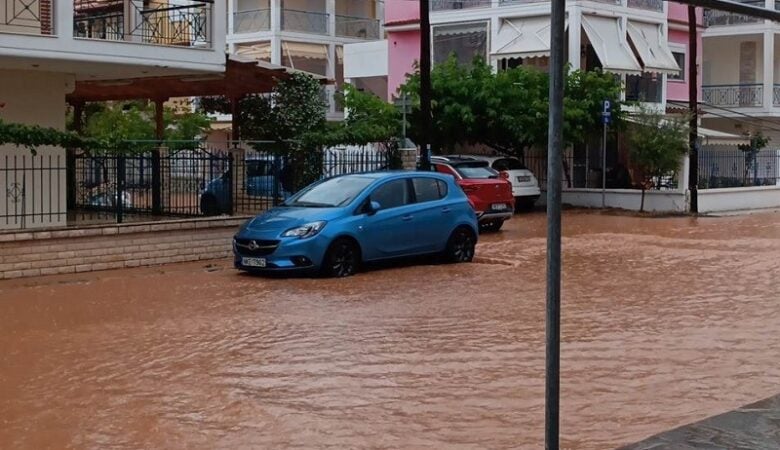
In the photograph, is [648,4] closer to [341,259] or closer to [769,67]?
[769,67]

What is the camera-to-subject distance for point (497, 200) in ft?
80.2

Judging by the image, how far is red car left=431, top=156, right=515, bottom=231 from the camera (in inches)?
950

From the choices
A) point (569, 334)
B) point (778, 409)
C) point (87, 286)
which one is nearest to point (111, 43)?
point (87, 286)

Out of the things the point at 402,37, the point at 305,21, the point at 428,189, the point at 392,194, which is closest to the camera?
the point at 392,194

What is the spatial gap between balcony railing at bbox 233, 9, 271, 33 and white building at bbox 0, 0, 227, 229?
2537cm

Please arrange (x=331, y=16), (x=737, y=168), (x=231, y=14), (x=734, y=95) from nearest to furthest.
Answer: (x=737, y=168), (x=734, y=95), (x=231, y=14), (x=331, y=16)

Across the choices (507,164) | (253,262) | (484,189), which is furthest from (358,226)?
(507,164)

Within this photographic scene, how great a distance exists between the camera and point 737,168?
34.8 meters

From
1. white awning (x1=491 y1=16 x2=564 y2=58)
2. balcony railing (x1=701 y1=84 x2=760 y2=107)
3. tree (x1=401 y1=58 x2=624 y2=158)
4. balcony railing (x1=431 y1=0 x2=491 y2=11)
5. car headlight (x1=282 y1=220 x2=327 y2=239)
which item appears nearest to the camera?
car headlight (x1=282 y1=220 x2=327 y2=239)

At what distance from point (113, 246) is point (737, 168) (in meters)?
23.6

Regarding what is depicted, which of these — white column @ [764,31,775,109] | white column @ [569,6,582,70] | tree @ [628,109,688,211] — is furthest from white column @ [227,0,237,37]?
tree @ [628,109,688,211]

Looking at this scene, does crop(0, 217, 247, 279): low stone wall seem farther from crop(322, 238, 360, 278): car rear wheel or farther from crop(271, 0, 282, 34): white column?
crop(271, 0, 282, 34): white column

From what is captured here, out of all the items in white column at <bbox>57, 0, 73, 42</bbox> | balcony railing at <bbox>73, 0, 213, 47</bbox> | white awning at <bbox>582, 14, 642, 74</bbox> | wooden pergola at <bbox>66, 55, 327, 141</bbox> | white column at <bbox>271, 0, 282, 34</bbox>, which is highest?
white column at <bbox>271, 0, 282, 34</bbox>

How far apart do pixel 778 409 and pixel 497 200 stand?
16.9 m
